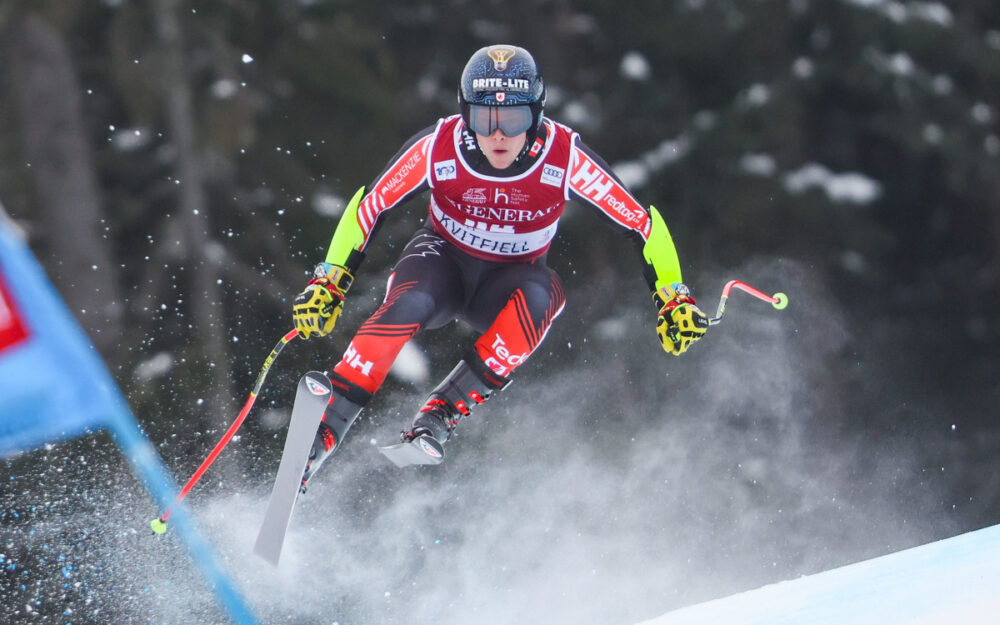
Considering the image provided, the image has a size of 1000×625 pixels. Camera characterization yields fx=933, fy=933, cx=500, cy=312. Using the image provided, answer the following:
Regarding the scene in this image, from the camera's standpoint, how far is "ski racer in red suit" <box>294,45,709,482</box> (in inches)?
110

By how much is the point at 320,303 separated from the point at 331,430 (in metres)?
0.39

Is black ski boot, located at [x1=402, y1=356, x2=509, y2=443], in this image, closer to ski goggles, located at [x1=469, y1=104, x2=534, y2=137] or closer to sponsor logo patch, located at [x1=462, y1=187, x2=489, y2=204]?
sponsor logo patch, located at [x1=462, y1=187, x2=489, y2=204]

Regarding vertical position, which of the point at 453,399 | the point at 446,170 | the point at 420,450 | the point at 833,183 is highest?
the point at 446,170

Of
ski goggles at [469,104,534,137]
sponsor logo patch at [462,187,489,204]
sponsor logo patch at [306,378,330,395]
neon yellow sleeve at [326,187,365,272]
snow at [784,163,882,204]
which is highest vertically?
ski goggles at [469,104,534,137]

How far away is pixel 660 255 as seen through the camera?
3082 mm

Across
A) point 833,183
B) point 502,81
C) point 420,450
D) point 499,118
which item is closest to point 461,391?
point 420,450

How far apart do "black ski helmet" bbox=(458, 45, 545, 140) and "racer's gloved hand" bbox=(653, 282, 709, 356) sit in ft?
2.37

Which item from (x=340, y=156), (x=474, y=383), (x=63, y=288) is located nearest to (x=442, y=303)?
(x=474, y=383)

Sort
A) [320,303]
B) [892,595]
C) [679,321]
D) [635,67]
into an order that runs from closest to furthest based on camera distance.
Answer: [892,595], [320,303], [679,321], [635,67]

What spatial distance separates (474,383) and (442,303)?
0.90 ft

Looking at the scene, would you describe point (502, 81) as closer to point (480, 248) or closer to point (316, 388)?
point (480, 248)

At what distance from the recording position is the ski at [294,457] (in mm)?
2600

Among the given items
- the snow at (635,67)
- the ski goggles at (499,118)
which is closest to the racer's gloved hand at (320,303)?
the ski goggles at (499,118)

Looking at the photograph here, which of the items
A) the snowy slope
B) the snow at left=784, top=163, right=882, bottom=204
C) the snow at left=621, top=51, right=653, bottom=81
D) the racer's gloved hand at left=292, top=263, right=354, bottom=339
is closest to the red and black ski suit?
the racer's gloved hand at left=292, top=263, right=354, bottom=339
